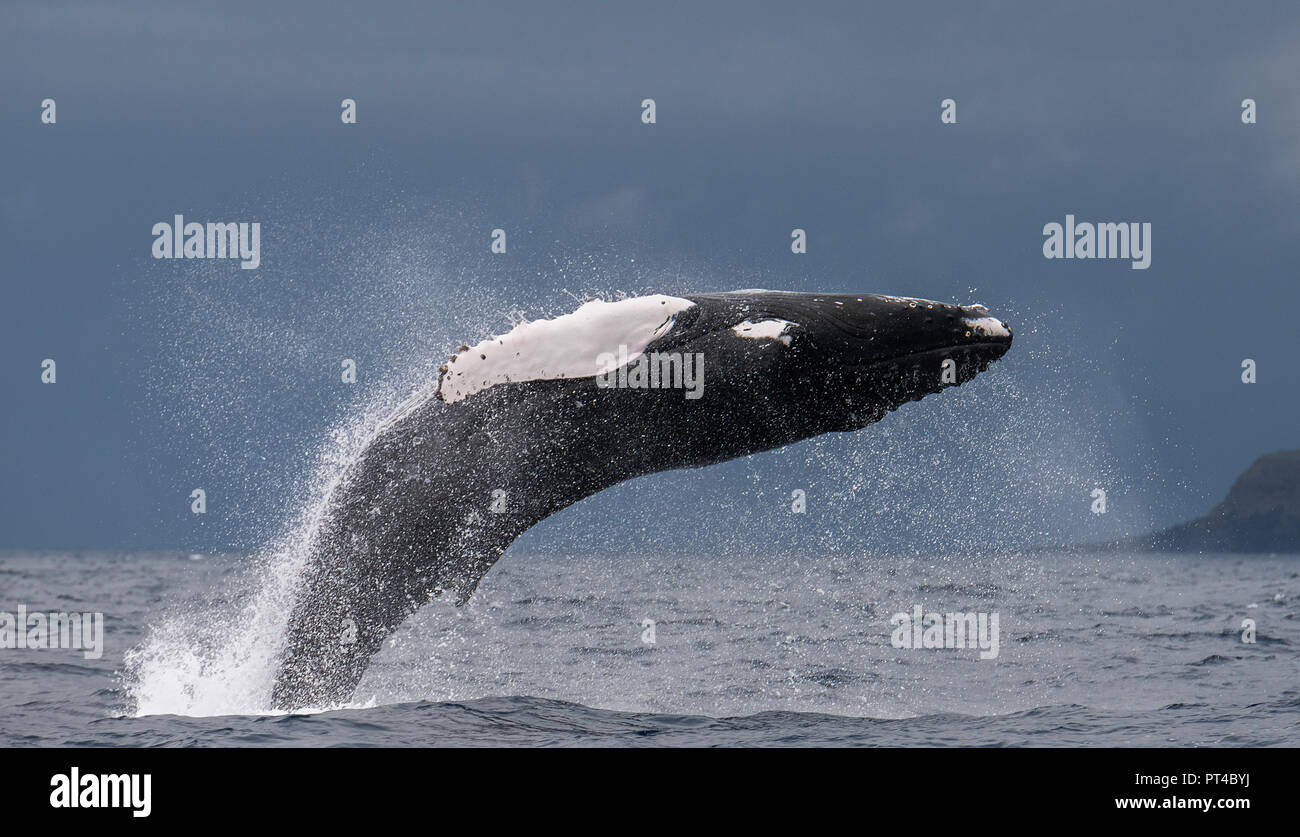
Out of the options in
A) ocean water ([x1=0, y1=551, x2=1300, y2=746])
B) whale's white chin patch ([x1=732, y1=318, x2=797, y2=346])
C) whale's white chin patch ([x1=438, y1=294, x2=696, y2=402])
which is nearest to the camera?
whale's white chin patch ([x1=438, y1=294, x2=696, y2=402])

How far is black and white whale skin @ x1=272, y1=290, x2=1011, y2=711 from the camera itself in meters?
8.51

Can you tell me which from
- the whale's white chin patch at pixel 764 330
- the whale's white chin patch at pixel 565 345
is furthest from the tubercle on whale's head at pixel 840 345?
the whale's white chin patch at pixel 565 345

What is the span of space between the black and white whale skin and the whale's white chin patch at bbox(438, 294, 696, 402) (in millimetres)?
10

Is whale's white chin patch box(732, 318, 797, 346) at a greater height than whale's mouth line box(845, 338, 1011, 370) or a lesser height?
greater

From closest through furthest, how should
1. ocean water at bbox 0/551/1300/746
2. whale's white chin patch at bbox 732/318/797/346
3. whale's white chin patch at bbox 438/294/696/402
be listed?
whale's white chin patch at bbox 438/294/696/402
whale's white chin patch at bbox 732/318/797/346
ocean water at bbox 0/551/1300/746

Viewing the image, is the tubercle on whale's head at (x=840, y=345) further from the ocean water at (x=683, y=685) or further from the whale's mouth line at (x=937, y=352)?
the ocean water at (x=683, y=685)

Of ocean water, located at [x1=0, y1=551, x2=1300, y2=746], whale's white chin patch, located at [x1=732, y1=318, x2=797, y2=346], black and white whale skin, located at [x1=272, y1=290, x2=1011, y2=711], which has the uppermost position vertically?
whale's white chin patch, located at [x1=732, y1=318, x2=797, y2=346]

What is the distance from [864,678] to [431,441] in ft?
26.5

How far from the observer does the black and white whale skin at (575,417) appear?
27.9ft

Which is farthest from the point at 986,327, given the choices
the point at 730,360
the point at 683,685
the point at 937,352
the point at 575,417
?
the point at 683,685

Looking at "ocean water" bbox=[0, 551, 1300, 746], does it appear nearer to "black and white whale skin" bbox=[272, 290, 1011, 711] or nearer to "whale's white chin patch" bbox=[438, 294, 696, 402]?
"black and white whale skin" bbox=[272, 290, 1011, 711]

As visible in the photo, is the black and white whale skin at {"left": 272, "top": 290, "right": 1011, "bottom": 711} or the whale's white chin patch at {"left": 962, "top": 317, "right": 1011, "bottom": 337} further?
the whale's white chin patch at {"left": 962, "top": 317, "right": 1011, "bottom": 337}

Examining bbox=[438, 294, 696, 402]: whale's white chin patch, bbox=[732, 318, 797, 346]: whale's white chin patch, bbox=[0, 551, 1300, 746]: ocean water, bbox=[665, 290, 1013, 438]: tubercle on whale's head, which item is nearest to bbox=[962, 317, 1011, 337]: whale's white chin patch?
bbox=[665, 290, 1013, 438]: tubercle on whale's head

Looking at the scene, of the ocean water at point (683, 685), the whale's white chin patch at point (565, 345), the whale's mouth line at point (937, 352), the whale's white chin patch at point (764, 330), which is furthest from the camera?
the ocean water at point (683, 685)
